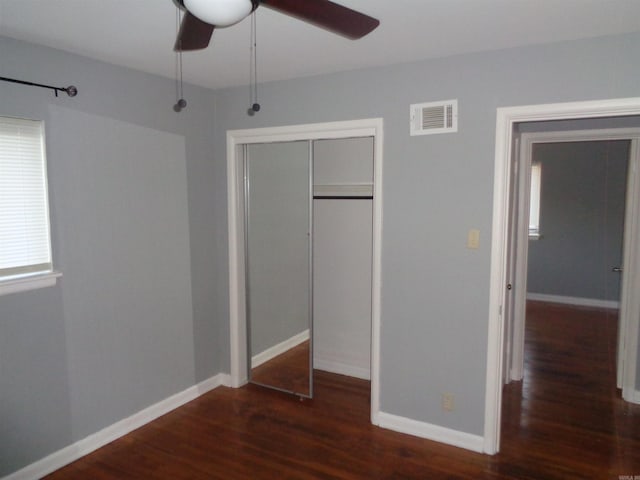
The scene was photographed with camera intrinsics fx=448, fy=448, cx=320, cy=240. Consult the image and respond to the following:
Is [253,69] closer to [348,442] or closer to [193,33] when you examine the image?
[193,33]

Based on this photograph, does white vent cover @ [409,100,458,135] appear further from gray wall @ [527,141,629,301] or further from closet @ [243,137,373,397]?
gray wall @ [527,141,629,301]

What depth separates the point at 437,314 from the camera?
292 cm

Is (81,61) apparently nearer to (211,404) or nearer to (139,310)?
(139,310)

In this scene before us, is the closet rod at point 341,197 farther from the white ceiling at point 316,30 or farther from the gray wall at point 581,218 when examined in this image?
the gray wall at point 581,218

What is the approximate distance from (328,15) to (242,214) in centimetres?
Result: 234

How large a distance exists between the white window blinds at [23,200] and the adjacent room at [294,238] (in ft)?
0.04

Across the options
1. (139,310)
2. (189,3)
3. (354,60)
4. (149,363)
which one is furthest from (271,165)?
(189,3)

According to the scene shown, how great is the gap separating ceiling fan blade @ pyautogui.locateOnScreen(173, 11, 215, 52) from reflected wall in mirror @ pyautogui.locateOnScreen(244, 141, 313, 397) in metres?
1.60

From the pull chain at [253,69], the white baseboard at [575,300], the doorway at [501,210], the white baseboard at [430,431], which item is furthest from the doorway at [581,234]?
the pull chain at [253,69]

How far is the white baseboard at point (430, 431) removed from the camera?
287 cm

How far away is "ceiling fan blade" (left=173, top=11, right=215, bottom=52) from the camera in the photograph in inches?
65.2

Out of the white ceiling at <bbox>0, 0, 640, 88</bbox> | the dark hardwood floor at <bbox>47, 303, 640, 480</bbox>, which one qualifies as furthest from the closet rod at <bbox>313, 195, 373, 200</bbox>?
the dark hardwood floor at <bbox>47, 303, 640, 480</bbox>

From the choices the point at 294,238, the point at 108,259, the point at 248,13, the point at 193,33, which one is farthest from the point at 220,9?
the point at 294,238

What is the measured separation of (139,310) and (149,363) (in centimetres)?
41
